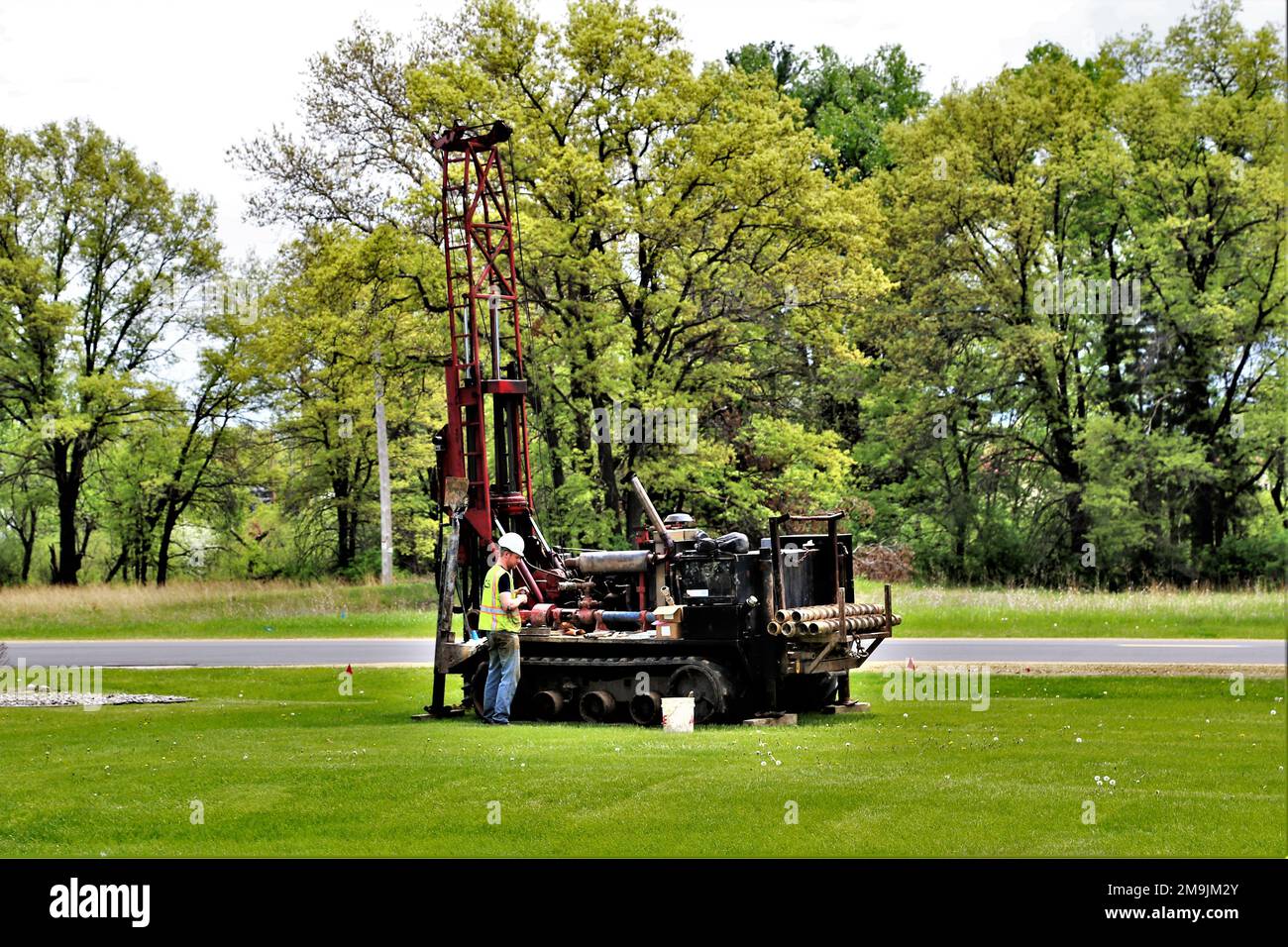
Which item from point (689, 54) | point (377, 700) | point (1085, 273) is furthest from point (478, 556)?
point (1085, 273)

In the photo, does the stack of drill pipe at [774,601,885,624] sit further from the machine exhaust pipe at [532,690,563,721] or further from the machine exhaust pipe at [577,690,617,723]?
the machine exhaust pipe at [532,690,563,721]

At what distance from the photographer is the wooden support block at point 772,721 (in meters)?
17.4

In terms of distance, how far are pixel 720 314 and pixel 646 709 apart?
72.1 feet

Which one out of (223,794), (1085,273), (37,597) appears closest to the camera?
(223,794)

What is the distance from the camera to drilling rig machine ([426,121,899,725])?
1762 centimetres

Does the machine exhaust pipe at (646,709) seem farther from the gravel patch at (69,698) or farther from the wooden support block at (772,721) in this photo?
the gravel patch at (69,698)

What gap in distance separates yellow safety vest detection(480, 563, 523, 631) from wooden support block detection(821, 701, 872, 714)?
157 inches

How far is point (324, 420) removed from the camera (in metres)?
51.9

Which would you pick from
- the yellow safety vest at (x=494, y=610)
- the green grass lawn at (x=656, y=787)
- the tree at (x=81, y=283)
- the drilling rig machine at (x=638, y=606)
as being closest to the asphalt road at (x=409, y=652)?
the green grass lawn at (x=656, y=787)

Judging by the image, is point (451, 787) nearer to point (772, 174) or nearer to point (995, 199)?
point (772, 174)

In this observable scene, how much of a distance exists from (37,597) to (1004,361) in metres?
28.2

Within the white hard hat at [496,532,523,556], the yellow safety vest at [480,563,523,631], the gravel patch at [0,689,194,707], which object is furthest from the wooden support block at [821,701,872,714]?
the gravel patch at [0,689,194,707]

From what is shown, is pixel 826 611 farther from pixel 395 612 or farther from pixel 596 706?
pixel 395 612

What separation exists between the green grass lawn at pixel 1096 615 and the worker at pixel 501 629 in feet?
48.7
